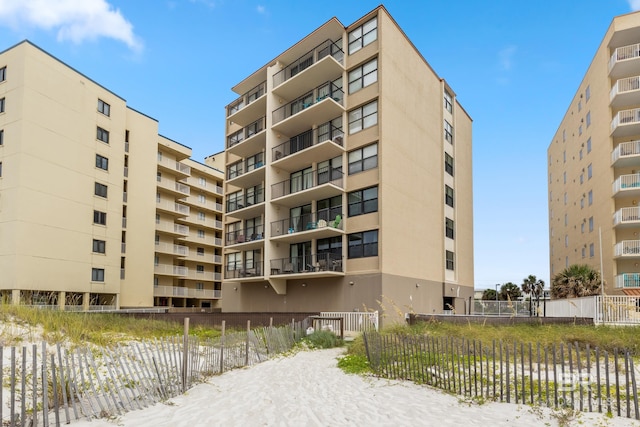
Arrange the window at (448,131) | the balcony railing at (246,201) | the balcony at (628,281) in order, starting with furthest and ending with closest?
the balcony railing at (246,201)
the window at (448,131)
the balcony at (628,281)

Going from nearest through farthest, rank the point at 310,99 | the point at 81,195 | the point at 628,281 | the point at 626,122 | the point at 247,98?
the point at 628,281
the point at 310,99
the point at 626,122
the point at 81,195
the point at 247,98

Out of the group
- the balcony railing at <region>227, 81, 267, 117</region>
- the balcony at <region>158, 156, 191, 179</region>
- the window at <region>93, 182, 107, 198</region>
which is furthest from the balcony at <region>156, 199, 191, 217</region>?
the balcony railing at <region>227, 81, 267, 117</region>

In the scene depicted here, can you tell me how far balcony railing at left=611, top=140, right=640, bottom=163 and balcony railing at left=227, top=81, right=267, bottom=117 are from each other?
2993 cm

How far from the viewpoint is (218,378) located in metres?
14.2

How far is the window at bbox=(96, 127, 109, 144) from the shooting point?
150 ft

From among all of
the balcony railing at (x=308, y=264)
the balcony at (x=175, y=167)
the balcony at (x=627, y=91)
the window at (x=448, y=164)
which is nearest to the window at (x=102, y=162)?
the balcony at (x=175, y=167)

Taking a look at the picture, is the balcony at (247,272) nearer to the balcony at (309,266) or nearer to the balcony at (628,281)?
the balcony at (309,266)

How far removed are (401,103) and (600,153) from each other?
866 inches

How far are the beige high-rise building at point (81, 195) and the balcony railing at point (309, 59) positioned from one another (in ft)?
61.9

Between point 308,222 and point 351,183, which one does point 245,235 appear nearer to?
point 308,222

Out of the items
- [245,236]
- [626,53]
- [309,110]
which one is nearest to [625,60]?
[626,53]

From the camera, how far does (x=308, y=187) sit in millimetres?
36156

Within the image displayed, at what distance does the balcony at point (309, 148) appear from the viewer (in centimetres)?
3391

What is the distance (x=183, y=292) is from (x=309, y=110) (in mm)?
33649
